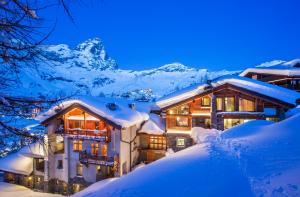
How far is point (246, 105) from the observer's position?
1053 inches

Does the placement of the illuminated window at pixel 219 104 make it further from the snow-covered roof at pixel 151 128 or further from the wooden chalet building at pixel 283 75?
the wooden chalet building at pixel 283 75

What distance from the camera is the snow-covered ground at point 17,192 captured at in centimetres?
2848

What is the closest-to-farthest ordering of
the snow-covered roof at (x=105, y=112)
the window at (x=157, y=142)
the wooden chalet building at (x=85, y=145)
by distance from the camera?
the snow-covered roof at (x=105, y=112)
the wooden chalet building at (x=85, y=145)
the window at (x=157, y=142)

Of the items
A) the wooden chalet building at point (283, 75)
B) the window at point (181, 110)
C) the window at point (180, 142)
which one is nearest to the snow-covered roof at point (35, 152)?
the window at point (180, 142)

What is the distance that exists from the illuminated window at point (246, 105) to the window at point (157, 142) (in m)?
9.92

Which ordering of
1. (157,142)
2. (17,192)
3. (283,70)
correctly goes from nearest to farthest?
1. (17,192)
2. (157,142)
3. (283,70)

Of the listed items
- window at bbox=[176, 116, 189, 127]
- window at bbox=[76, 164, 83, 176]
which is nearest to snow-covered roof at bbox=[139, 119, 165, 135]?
window at bbox=[176, 116, 189, 127]

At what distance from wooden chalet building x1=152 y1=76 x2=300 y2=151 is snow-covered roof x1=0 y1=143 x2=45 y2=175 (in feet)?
45.4

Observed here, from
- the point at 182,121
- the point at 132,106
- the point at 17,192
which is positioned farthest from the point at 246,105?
the point at 17,192

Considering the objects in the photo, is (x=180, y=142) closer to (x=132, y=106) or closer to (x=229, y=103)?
(x=229, y=103)

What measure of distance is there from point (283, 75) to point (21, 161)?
116 ft

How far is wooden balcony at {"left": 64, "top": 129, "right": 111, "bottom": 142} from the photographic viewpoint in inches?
1093

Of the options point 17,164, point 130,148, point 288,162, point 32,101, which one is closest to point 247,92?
point 130,148

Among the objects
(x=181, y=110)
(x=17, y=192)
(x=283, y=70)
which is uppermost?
(x=283, y=70)
